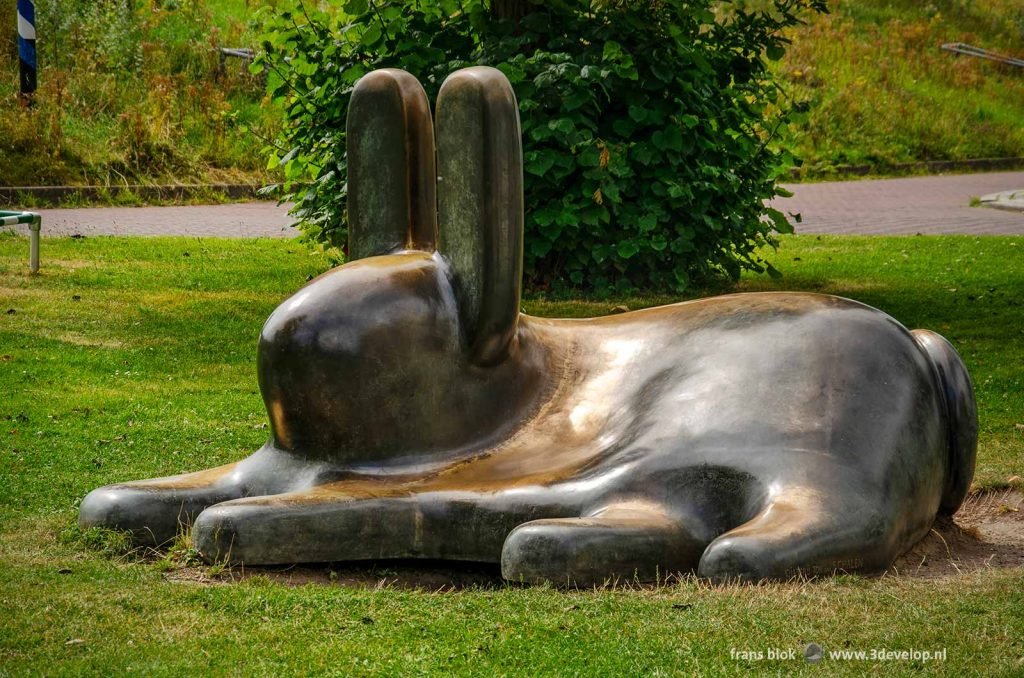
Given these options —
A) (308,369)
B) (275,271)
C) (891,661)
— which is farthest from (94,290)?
(891,661)

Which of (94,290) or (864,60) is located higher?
(864,60)

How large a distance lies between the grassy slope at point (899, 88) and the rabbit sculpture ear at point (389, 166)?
1813 cm

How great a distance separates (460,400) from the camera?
18.0 feet

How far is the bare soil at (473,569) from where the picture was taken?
509cm

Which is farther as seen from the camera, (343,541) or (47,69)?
(47,69)

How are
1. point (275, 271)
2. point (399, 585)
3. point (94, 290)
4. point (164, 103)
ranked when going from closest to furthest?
point (399, 585), point (94, 290), point (275, 271), point (164, 103)

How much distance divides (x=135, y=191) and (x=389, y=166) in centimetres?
1390

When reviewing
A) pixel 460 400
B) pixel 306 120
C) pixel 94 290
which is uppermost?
pixel 306 120

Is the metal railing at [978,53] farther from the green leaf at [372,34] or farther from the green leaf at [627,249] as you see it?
the green leaf at [372,34]

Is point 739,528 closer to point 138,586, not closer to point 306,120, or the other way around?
point 138,586

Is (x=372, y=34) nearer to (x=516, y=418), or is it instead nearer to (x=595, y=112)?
(x=595, y=112)

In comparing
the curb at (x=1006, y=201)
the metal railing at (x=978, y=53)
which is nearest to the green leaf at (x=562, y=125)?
the curb at (x=1006, y=201)

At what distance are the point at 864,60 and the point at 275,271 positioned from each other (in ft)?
59.7

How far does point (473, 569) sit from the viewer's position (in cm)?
539
